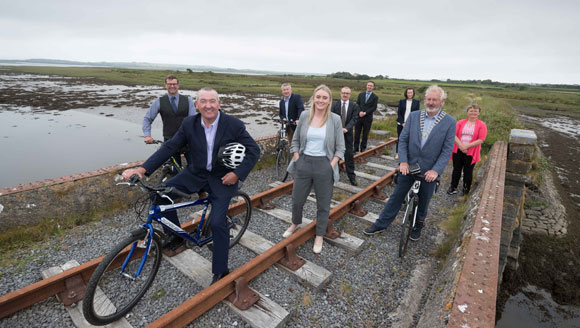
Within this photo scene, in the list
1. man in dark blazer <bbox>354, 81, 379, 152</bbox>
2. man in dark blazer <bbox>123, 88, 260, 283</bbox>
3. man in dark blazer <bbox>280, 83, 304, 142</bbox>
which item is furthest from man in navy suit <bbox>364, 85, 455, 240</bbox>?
man in dark blazer <bbox>354, 81, 379, 152</bbox>

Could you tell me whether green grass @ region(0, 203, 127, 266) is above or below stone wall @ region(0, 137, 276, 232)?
below

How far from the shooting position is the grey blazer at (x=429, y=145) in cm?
379

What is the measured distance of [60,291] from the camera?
10.2ft

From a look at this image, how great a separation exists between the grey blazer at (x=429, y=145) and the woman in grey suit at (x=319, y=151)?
0.99 meters

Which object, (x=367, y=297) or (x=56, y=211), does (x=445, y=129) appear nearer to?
(x=367, y=297)

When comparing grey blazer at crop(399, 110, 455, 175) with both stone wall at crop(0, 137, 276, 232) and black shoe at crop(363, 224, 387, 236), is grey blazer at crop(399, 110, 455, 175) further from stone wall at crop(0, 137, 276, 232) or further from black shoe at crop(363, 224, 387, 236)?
stone wall at crop(0, 137, 276, 232)

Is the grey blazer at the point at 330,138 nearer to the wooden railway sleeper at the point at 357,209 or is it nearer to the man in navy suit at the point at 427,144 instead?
the man in navy suit at the point at 427,144

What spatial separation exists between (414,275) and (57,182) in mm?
5514

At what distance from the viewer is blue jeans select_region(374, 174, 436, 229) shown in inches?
166

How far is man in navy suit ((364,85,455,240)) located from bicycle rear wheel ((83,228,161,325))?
3434 mm

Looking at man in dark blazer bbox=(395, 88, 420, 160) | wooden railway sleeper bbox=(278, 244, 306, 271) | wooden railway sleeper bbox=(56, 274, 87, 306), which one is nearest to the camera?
wooden railway sleeper bbox=(56, 274, 87, 306)

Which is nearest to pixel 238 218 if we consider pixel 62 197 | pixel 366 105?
pixel 62 197

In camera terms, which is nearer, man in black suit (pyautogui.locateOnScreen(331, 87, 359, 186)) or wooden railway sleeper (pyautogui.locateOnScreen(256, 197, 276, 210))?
wooden railway sleeper (pyautogui.locateOnScreen(256, 197, 276, 210))

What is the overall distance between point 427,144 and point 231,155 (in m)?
2.62
